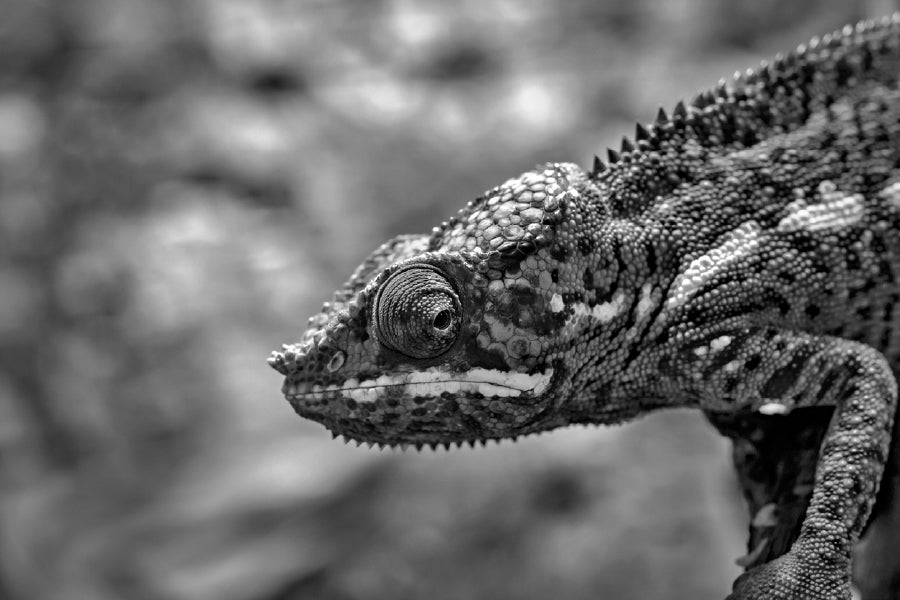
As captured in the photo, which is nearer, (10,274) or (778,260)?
(778,260)

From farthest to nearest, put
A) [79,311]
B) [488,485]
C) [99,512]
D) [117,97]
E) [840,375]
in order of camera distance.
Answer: [117,97] < [79,311] < [99,512] < [488,485] < [840,375]

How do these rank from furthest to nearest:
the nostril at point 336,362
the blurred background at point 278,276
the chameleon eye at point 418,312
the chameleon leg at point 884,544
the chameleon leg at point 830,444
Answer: the blurred background at point 278,276 → the chameleon leg at point 884,544 → the nostril at point 336,362 → the chameleon eye at point 418,312 → the chameleon leg at point 830,444

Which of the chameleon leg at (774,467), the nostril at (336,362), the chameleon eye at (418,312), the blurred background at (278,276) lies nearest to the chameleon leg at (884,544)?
the chameleon leg at (774,467)

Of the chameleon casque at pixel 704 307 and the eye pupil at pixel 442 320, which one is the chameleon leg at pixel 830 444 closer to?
the chameleon casque at pixel 704 307

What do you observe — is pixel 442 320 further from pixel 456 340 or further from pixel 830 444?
pixel 830 444

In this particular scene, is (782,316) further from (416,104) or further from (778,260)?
(416,104)

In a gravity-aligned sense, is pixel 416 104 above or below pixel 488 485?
above

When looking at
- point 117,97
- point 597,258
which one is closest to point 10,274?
point 117,97

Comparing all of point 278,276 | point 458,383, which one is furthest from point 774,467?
point 278,276
